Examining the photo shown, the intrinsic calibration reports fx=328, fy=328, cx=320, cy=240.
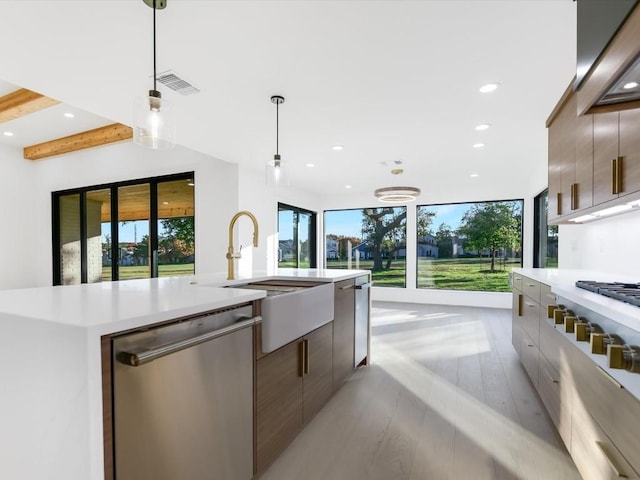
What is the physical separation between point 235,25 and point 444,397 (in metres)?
2.97

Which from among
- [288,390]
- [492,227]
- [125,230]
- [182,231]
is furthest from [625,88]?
[125,230]

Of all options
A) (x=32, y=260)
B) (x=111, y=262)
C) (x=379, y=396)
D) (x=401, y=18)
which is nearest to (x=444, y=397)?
(x=379, y=396)

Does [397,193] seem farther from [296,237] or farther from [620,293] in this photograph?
[620,293]

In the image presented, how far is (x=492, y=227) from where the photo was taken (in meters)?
6.50

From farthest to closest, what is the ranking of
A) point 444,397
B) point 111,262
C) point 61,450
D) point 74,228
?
point 74,228 < point 111,262 < point 444,397 < point 61,450

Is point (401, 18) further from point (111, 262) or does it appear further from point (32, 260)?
point (32, 260)

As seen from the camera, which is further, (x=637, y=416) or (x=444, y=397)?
(x=444, y=397)

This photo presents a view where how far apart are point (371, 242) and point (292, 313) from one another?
19.4 feet

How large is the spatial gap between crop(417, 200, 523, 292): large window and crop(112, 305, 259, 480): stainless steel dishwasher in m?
6.03

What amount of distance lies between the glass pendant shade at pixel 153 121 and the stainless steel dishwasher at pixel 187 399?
1.24m

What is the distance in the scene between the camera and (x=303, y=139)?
3881 millimetres

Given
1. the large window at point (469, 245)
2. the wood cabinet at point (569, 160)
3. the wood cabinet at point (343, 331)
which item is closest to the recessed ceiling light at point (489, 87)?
the wood cabinet at point (569, 160)

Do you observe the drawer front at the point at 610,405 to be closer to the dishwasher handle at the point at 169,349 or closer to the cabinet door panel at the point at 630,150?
the cabinet door panel at the point at 630,150

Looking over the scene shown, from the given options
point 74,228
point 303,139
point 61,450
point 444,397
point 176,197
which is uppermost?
point 303,139
